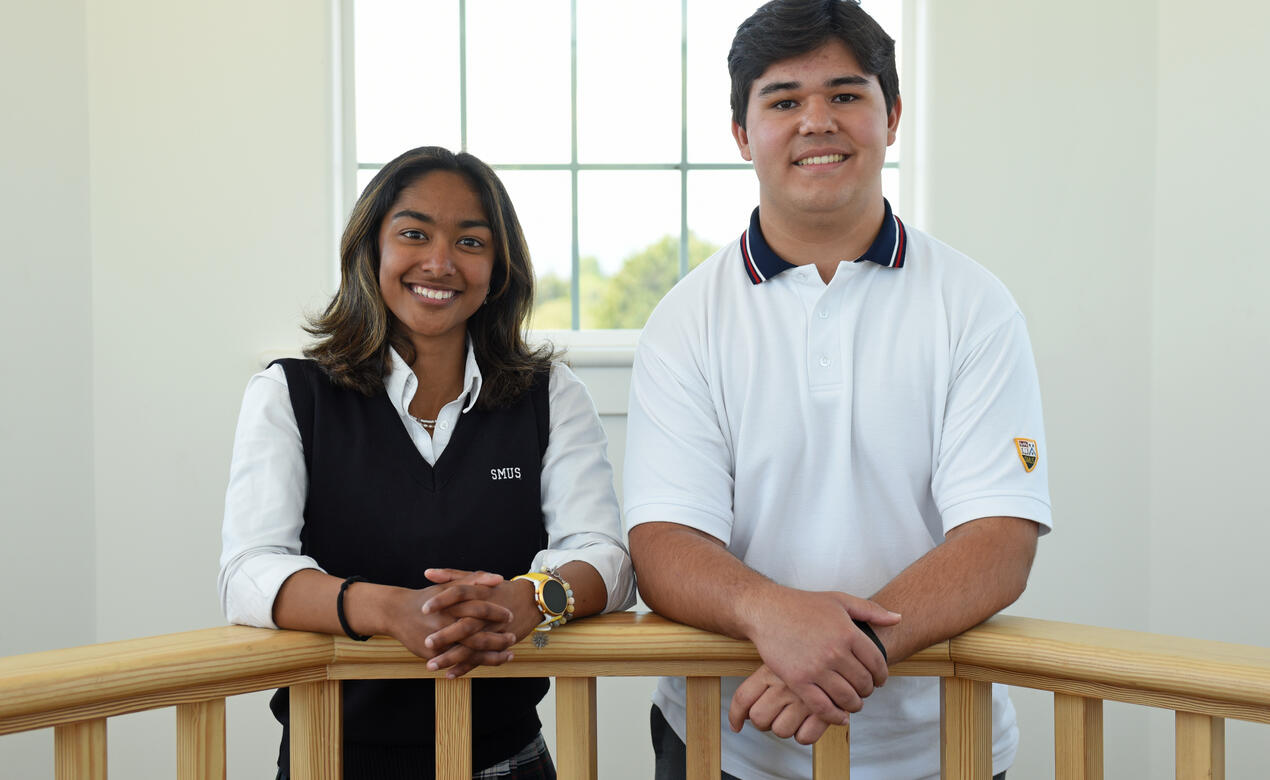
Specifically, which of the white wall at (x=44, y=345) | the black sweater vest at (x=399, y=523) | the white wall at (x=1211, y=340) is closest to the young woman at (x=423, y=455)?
the black sweater vest at (x=399, y=523)

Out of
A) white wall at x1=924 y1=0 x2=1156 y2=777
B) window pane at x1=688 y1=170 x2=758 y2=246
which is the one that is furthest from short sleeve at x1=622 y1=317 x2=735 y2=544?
window pane at x1=688 y1=170 x2=758 y2=246

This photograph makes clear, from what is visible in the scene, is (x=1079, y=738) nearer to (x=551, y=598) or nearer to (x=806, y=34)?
(x=551, y=598)

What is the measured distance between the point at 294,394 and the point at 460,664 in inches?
20.4

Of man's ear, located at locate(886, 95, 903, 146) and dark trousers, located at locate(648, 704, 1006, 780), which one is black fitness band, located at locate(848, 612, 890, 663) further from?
man's ear, located at locate(886, 95, 903, 146)

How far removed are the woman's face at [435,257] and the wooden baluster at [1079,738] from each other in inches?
36.8

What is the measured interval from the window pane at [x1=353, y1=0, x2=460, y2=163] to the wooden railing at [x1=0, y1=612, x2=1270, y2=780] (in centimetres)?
205

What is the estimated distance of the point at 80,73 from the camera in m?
2.59

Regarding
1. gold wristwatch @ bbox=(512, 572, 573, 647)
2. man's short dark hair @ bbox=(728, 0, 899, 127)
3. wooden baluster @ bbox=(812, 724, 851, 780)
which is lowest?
wooden baluster @ bbox=(812, 724, 851, 780)

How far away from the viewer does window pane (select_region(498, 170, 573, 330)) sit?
2.96 metres

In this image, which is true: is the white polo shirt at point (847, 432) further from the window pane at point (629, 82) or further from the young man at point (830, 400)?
the window pane at point (629, 82)

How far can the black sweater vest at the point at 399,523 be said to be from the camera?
1401 mm

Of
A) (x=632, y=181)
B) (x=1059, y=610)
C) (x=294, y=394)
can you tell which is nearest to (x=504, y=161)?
(x=632, y=181)

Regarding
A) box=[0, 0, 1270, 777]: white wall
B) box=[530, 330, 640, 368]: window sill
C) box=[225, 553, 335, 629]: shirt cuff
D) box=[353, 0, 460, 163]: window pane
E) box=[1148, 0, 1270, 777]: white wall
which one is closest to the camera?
box=[225, 553, 335, 629]: shirt cuff

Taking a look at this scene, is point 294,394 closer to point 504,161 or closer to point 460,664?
point 460,664
